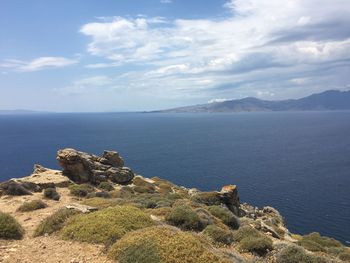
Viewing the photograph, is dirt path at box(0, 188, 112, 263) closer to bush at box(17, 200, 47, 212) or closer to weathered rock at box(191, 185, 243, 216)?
bush at box(17, 200, 47, 212)

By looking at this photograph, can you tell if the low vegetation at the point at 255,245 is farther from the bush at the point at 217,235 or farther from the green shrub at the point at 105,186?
the green shrub at the point at 105,186

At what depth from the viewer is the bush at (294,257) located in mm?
15820

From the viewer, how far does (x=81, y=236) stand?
615 inches

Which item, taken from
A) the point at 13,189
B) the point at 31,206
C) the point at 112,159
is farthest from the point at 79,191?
the point at 112,159

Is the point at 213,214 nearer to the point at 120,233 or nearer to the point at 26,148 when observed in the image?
the point at 120,233

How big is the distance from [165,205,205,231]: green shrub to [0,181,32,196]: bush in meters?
19.6

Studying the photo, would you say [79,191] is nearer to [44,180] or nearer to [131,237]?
[44,180]

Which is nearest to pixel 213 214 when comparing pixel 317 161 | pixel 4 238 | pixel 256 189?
pixel 4 238

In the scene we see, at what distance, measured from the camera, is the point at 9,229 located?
692 inches

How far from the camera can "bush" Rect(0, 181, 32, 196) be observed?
3359cm

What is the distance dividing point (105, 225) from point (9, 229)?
538 centimetres

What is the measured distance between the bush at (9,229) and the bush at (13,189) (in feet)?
55.7

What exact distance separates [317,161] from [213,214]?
129505 millimetres

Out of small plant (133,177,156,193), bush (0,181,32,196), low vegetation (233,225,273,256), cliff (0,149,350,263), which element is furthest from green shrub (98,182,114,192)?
low vegetation (233,225,273,256)
